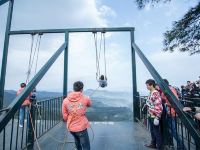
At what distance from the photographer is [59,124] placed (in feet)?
30.2

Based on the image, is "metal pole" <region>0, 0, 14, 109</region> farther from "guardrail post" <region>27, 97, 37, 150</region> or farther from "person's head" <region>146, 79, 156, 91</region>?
"person's head" <region>146, 79, 156, 91</region>

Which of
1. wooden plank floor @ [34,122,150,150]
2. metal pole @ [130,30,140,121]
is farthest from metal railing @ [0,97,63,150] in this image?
metal pole @ [130,30,140,121]

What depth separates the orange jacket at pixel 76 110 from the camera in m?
4.43

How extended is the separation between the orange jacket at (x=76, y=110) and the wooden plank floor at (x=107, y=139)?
1507mm

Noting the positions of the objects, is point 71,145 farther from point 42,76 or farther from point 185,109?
point 185,109

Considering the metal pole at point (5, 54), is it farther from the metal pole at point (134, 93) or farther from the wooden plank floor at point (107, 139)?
the metal pole at point (134, 93)

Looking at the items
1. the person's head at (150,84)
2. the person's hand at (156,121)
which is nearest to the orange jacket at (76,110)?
the person's hand at (156,121)

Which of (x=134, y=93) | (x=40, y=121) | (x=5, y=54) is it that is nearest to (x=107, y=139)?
(x=40, y=121)

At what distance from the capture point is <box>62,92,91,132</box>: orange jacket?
443cm

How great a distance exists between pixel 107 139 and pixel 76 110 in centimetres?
272

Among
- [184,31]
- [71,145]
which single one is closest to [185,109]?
[71,145]

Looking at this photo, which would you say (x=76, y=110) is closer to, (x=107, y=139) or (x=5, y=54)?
(x=107, y=139)

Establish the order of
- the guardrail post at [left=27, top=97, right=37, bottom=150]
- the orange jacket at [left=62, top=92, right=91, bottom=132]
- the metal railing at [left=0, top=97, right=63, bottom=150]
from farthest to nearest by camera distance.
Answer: the metal railing at [left=0, top=97, right=63, bottom=150] < the guardrail post at [left=27, top=97, right=37, bottom=150] < the orange jacket at [left=62, top=92, right=91, bottom=132]

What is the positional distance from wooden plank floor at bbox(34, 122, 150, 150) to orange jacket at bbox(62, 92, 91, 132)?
1507 millimetres
